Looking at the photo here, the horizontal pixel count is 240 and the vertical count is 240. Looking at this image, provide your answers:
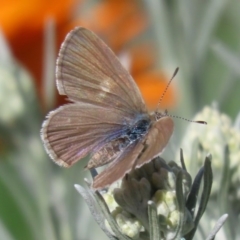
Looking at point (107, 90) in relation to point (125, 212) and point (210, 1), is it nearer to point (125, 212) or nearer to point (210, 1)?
point (125, 212)

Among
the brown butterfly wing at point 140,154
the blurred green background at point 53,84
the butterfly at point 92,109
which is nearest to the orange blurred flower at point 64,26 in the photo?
the blurred green background at point 53,84

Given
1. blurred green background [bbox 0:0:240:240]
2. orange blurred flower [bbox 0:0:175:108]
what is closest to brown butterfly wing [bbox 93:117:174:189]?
blurred green background [bbox 0:0:240:240]

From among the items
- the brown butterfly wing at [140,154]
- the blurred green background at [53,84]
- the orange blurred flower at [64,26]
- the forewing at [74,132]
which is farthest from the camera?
the orange blurred flower at [64,26]

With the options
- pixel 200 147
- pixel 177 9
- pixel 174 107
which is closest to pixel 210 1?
pixel 177 9

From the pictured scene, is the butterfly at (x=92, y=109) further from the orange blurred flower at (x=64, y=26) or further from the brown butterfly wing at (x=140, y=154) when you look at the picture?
the orange blurred flower at (x=64, y=26)

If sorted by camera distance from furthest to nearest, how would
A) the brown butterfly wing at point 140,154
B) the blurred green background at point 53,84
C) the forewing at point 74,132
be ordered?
1. the blurred green background at point 53,84
2. the forewing at point 74,132
3. the brown butterfly wing at point 140,154

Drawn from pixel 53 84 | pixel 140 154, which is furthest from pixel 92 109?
pixel 53 84

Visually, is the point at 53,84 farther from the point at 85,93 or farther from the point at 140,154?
the point at 140,154
